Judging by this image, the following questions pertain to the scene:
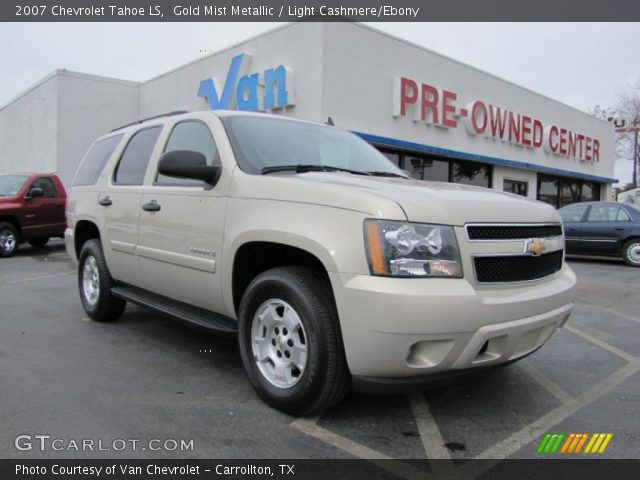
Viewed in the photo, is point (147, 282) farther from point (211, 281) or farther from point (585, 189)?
point (585, 189)

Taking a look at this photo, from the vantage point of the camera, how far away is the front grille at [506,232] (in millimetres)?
2770

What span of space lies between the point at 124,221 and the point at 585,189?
Result: 24972mm

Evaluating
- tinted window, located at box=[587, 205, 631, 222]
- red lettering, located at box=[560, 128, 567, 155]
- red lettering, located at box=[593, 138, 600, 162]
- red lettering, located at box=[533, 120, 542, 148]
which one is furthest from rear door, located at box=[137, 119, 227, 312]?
red lettering, located at box=[593, 138, 600, 162]

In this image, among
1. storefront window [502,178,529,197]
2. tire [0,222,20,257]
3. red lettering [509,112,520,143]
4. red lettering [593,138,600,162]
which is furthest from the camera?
red lettering [593,138,600,162]

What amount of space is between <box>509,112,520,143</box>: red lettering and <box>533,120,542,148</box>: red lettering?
4.35ft

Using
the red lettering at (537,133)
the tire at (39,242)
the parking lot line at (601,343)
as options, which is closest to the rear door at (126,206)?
the parking lot line at (601,343)

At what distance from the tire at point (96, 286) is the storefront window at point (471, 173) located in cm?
1333

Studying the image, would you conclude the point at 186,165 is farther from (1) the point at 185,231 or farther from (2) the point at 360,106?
(2) the point at 360,106

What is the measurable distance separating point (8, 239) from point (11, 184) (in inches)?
56.4

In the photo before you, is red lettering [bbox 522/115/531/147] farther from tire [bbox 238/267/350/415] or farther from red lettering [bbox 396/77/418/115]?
tire [bbox 238/267/350/415]

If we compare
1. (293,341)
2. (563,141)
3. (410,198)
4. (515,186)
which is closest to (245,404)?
(293,341)

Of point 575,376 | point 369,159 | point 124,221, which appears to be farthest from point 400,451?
point 124,221

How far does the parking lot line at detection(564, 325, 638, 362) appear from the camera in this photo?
14.5 feet

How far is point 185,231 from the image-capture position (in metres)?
3.72
